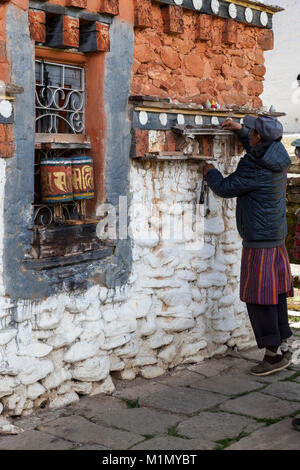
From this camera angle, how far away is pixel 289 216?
10.6 m

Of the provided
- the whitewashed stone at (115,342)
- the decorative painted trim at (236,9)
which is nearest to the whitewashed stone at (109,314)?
the whitewashed stone at (115,342)

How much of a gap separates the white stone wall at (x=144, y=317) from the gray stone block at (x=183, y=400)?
0.98ft

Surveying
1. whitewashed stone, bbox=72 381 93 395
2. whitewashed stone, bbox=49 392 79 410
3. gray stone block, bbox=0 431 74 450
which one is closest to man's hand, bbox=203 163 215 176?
whitewashed stone, bbox=72 381 93 395

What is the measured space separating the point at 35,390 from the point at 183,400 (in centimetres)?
100

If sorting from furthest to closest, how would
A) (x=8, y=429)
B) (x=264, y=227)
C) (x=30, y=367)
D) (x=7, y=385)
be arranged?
(x=264, y=227)
(x=30, y=367)
(x=7, y=385)
(x=8, y=429)

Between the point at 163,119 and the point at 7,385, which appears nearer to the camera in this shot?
the point at 7,385

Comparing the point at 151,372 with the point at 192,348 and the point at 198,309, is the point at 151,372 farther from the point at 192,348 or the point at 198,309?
the point at 198,309

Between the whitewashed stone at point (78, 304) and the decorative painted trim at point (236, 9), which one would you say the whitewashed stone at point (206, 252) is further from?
the decorative painted trim at point (236, 9)

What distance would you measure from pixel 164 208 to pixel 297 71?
7.00m

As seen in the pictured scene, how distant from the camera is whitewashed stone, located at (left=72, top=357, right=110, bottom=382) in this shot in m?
4.68

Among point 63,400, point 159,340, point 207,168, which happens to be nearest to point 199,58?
point 207,168

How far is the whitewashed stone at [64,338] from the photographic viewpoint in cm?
451

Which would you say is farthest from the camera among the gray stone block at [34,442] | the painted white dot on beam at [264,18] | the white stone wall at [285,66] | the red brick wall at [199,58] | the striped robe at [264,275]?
the white stone wall at [285,66]

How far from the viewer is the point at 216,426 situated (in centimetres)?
431
